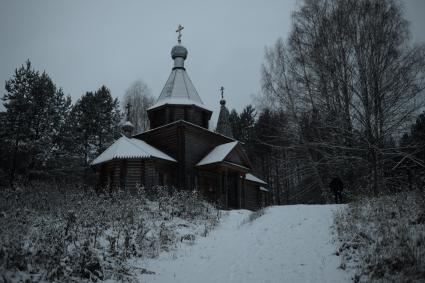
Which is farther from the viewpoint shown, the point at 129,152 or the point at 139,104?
the point at 139,104

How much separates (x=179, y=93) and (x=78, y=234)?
51.9 feet

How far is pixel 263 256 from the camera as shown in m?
7.37

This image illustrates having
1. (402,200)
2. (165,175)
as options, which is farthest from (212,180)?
(402,200)

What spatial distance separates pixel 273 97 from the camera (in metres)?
16.8

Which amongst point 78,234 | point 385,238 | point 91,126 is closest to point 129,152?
point 78,234

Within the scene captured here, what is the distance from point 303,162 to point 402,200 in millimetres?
6292

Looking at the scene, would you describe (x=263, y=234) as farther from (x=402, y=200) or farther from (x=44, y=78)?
(x=44, y=78)

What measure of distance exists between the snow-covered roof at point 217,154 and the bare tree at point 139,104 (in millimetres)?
10966

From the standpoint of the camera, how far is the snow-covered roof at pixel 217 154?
19828 mm

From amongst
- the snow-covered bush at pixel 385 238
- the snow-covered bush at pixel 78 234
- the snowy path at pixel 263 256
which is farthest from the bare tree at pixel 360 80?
the snow-covered bush at pixel 78 234

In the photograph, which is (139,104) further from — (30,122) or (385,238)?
(385,238)

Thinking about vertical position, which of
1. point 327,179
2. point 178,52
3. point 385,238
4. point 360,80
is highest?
point 178,52

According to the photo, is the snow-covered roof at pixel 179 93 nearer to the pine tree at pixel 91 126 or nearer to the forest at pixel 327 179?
the forest at pixel 327 179

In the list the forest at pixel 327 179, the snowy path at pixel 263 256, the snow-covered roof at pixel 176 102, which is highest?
the snow-covered roof at pixel 176 102
